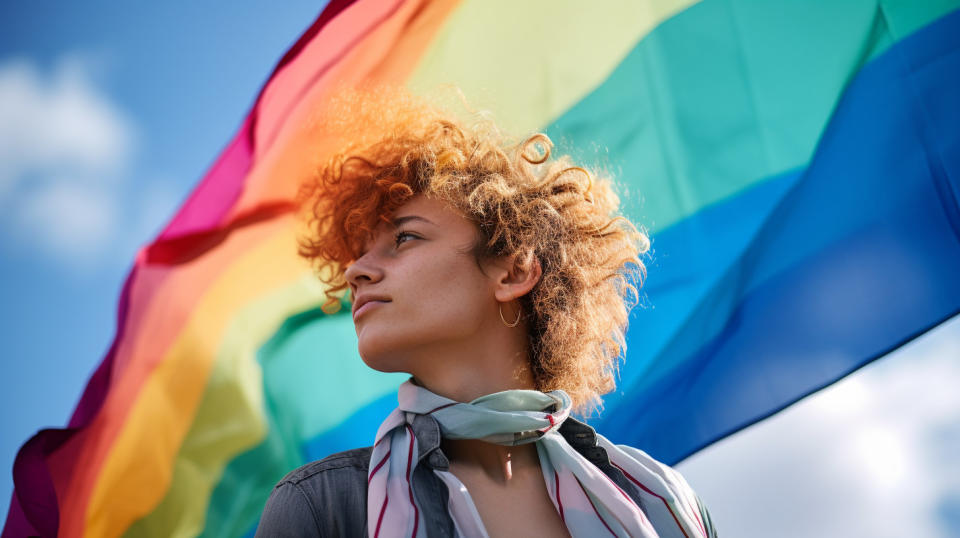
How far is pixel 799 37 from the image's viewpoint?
3514mm

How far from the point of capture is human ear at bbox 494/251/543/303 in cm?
249

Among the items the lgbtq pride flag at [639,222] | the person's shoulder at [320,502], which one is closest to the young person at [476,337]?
the person's shoulder at [320,502]

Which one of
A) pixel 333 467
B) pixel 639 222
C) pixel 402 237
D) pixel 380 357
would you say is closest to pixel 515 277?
pixel 402 237

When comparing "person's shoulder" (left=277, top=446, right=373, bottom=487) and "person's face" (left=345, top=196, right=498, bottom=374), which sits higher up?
"person's face" (left=345, top=196, right=498, bottom=374)

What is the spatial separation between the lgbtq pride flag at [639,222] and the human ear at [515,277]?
0.96m

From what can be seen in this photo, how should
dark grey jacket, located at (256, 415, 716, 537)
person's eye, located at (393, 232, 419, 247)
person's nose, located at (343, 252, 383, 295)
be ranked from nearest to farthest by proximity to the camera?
dark grey jacket, located at (256, 415, 716, 537), person's nose, located at (343, 252, 383, 295), person's eye, located at (393, 232, 419, 247)

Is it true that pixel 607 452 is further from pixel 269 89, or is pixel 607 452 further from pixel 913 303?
pixel 269 89

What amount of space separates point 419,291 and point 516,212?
1.41 ft

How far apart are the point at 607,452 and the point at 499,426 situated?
410 mm

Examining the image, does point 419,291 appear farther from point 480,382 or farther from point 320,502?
point 320,502

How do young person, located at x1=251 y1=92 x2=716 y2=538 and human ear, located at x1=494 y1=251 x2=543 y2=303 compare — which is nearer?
young person, located at x1=251 y1=92 x2=716 y2=538

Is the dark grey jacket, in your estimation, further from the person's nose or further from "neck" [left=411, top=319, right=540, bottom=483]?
the person's nose

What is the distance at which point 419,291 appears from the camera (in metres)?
2.33

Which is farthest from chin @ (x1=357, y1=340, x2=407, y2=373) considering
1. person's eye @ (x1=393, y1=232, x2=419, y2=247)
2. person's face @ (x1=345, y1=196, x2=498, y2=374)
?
person's eye @ (x1=393, y1=232, x2=419, y2=247)
